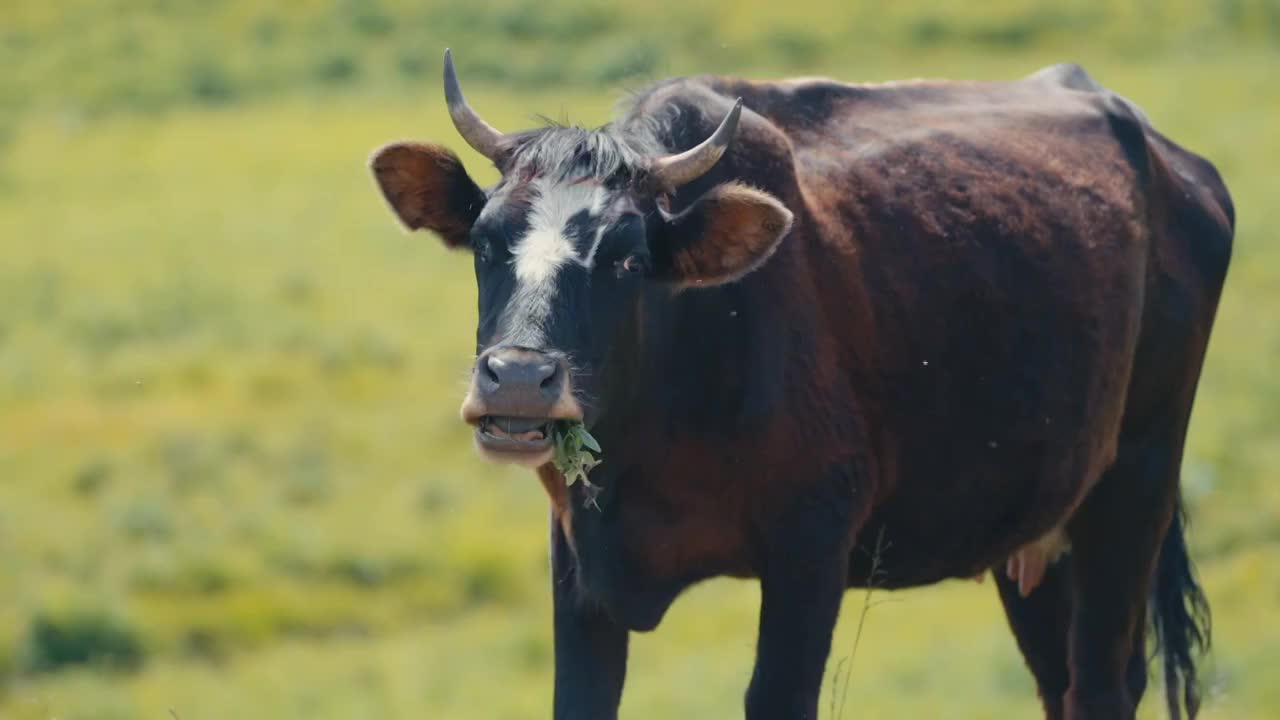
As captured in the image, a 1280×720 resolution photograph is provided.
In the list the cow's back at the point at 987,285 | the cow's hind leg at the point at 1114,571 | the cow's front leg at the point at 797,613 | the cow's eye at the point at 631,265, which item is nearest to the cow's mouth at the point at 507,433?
the cow's eye at the point at 631,265

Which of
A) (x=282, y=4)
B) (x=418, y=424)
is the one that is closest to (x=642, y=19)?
(x=282, y=4)

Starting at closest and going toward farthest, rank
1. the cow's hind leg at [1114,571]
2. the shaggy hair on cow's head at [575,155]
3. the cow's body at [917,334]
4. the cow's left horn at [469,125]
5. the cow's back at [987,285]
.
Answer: the shaggy hair on cow's head at [575,155], the cow's left horn at [469,125], the cow's body at [917,334], the cow's back at [987,285], the cow's hind leg at [1114,571]

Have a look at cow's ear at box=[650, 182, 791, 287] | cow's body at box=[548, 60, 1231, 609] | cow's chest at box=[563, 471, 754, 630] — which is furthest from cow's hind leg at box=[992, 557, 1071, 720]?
cow's ear at box=[650, 182, 791, 287]

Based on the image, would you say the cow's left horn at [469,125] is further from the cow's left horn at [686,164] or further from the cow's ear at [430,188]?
the cow's left horn at [686,164]

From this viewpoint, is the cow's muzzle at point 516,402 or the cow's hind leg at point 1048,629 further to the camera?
the cow's hind leg at point 1048,629

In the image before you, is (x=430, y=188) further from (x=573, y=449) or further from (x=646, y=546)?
(x=646, y=546)

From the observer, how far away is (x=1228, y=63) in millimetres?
38812

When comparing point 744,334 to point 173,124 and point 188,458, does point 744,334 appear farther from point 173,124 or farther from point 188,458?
point 173,124

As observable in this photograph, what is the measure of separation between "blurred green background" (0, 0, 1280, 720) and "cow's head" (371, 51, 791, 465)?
4.16 feet

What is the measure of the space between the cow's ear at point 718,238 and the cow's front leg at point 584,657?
1245mm

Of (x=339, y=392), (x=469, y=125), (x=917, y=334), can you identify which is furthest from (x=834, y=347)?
(x=339, y=392)

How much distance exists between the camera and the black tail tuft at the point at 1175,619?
33.7 ft

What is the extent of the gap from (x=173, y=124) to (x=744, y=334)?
32.3 m

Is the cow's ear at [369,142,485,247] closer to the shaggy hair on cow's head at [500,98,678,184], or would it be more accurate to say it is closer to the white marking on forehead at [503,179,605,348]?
the shaggy hair on cow's head at [500,98,678,184]
